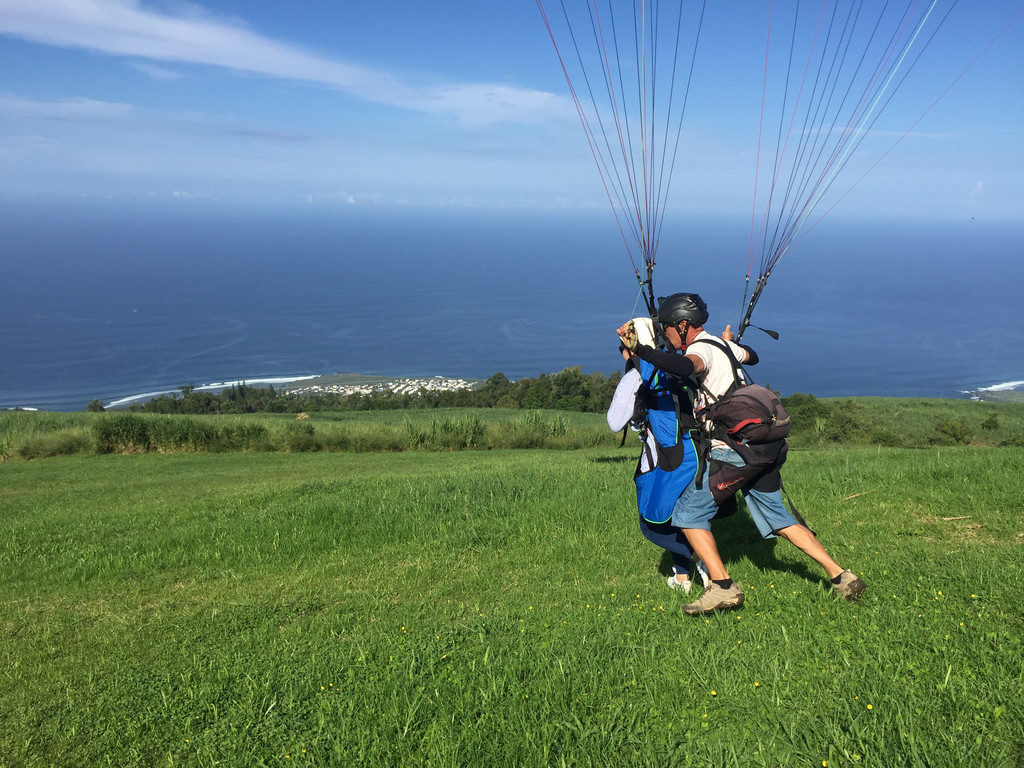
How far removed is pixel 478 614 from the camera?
17.2 ft

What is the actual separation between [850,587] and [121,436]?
851 inches

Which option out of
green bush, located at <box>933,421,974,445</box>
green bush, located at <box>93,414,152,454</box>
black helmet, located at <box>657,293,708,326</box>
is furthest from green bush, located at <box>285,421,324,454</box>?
green bush, located at <box>933,421,974,445</box>

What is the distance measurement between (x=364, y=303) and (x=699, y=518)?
6292 inches

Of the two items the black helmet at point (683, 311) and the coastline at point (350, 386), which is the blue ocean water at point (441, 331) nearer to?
the coastline at point (350, 386)

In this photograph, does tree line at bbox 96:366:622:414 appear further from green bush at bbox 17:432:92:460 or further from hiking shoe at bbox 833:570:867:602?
hiking shoe at bbox 833:570:867:602

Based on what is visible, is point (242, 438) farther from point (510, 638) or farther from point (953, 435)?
point (953, 435)

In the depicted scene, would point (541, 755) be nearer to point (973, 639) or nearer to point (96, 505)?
point (973, 639)

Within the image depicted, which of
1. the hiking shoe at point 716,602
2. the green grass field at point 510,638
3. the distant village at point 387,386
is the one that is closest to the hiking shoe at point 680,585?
the green grass field at point 510,638

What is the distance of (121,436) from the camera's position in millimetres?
21156

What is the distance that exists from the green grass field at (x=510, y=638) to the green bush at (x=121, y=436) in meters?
13.7

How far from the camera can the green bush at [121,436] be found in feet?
68.7

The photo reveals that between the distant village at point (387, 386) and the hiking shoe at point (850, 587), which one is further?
the distant village at point (387, 386)

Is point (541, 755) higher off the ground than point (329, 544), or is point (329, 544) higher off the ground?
point (541, 755)

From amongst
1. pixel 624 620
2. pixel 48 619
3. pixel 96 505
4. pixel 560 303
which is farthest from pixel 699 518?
pixel 560 303
